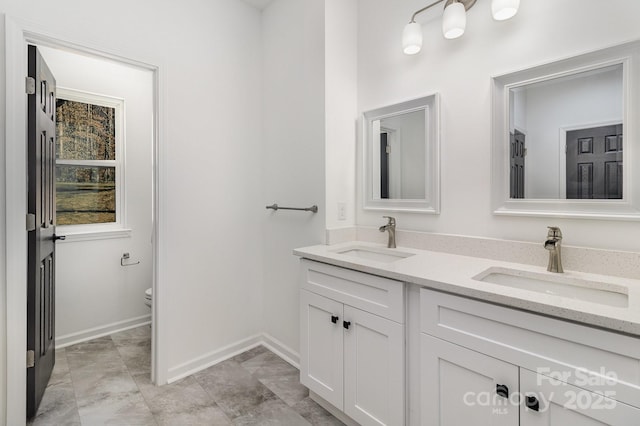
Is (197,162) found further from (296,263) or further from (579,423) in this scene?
(579,423)

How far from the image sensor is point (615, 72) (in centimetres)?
127

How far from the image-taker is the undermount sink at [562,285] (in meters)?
1.16

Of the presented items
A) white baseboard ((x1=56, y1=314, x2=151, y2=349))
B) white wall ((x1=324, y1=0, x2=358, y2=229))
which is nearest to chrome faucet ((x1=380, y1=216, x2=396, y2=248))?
white wall ((x1=324, y1=0, x2=358, y2=229))

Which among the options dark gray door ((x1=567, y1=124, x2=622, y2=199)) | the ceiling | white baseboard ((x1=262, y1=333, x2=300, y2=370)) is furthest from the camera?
the ceiling

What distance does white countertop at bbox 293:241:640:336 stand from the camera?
0.88 meters

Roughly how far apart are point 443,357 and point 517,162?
0.99 metres

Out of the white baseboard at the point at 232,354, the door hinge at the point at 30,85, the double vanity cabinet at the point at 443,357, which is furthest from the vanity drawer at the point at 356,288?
the door hinge at the point at 30,85

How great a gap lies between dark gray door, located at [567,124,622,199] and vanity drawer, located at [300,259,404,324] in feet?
2.96

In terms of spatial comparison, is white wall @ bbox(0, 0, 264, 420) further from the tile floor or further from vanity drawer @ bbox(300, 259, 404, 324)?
vanity drawer @ bbox(300, 259, 404, 324)

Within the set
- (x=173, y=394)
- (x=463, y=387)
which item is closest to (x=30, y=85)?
(x=173, y=394)

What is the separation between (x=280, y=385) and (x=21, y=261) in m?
1.61

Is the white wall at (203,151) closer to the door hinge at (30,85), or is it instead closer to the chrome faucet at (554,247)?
the door hinge at (30,85)

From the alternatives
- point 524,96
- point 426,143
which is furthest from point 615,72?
point 426,143

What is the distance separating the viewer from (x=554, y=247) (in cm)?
130
